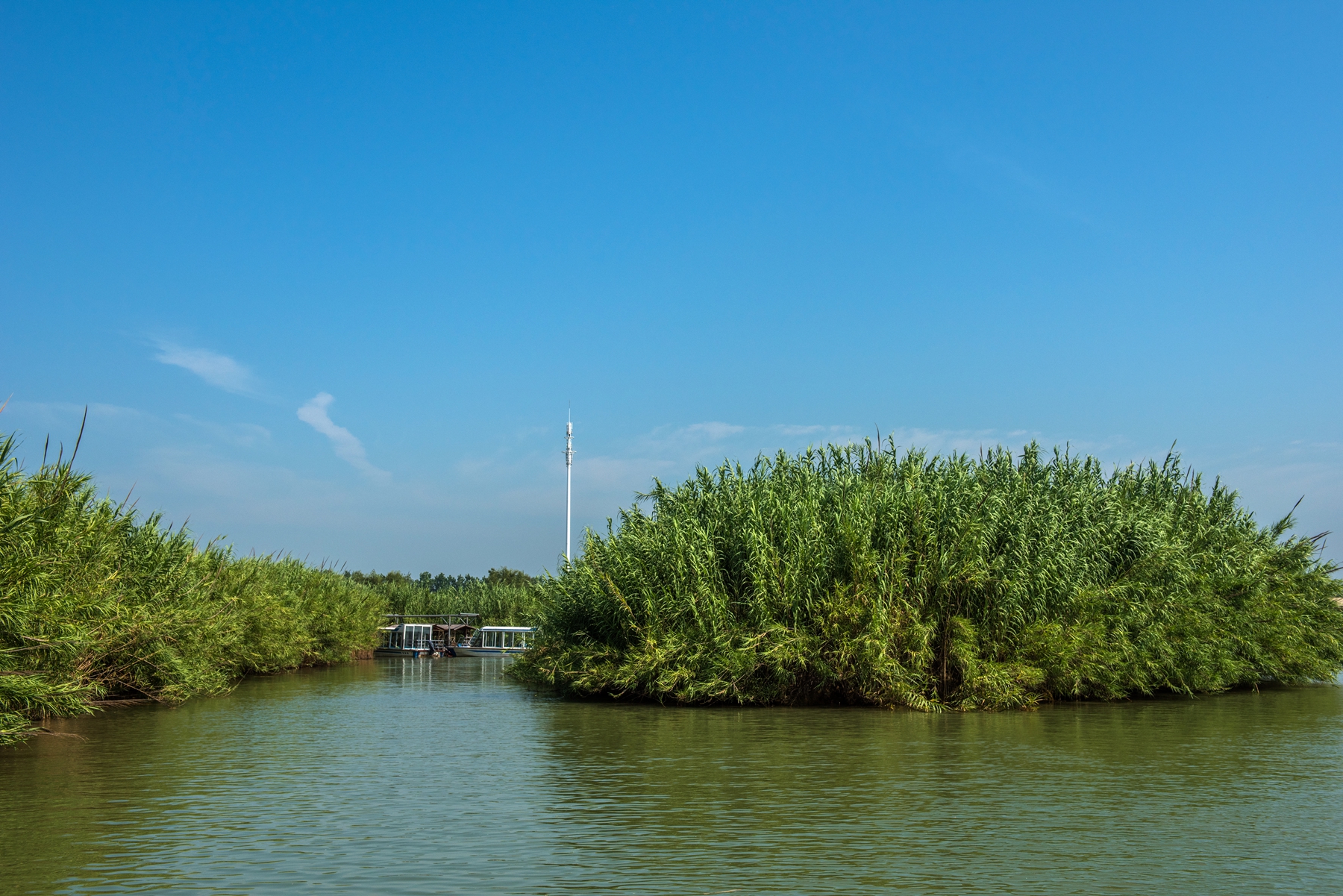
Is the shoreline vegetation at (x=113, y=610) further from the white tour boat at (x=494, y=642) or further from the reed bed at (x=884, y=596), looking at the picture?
the white tour boat at (x=494, y=642)

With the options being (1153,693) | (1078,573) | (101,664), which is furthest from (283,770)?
(1153,693)

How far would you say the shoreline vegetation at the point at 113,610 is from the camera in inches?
588

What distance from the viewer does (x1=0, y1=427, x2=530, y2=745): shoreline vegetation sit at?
588 inches

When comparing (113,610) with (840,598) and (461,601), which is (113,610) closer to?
(840,598)

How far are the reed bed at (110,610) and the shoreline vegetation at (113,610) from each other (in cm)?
4

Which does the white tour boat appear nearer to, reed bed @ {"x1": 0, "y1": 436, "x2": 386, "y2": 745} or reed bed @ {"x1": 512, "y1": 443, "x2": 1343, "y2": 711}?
reed bed @ {"x1": 0, "y1": 436, "x2": 386, "y2": 745}

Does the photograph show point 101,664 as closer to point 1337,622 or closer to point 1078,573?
point 1078,573

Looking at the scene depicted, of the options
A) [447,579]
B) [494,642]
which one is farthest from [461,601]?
[447,579]

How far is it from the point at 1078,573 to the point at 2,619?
22.9m

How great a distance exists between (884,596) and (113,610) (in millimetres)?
16686

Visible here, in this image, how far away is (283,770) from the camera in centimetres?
1502

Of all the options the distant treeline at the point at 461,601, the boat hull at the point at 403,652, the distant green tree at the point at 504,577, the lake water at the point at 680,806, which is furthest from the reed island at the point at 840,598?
the distant green tree at the point at 504,577

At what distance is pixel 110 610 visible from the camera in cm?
2002

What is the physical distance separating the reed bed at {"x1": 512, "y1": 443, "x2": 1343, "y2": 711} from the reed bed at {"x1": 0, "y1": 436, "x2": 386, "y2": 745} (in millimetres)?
9767
